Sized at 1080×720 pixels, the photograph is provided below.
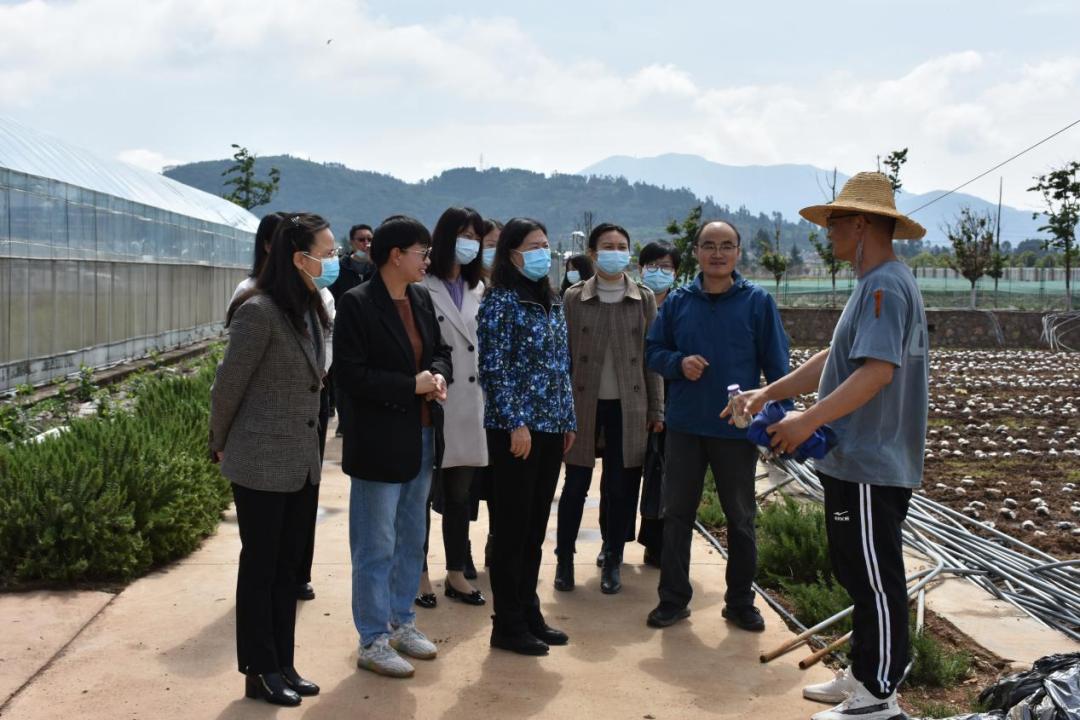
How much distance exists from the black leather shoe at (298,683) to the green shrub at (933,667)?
2.06 m

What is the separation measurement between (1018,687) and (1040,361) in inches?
725

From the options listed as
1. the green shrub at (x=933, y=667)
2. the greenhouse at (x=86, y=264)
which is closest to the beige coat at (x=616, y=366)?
the green shrub at (x=933, y=667)

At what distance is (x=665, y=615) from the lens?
15.4ft

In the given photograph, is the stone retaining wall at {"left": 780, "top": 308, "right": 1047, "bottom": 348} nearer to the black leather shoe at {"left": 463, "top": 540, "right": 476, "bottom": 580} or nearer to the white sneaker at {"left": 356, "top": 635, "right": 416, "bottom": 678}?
the black leather shoe at {"left": 463, "top": 540, "right": 476, "bottom": 580}

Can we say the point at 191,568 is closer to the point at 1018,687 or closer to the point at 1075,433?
the point at 1018,687

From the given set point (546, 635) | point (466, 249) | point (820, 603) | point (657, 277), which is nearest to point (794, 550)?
point (820, 603)

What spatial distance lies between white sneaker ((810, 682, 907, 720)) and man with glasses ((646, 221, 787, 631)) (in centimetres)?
104

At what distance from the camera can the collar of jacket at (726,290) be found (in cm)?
488

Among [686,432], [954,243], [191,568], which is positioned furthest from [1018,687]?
[954,243]

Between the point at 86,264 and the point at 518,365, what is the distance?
36.7 feet

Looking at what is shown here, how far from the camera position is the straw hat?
11.8ft

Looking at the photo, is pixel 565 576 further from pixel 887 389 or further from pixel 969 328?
Result: pixel 969 328

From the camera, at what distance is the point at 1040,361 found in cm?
2023

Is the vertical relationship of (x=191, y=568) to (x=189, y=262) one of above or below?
below
